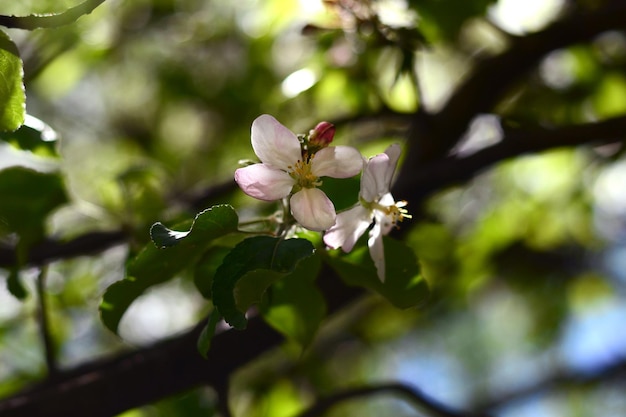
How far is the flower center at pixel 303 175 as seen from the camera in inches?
28.4

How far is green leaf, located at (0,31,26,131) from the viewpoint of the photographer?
69 cm

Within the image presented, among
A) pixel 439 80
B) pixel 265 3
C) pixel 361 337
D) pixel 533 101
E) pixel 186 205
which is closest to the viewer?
pixel 186 205

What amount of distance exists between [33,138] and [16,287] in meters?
0.18

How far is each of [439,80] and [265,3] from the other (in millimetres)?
790

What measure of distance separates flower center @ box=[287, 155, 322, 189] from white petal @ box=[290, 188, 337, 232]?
13mm

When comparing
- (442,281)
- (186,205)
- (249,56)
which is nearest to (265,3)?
(249,56)

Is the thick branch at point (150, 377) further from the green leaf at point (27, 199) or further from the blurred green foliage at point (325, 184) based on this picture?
the green leaf at point (27, 199)

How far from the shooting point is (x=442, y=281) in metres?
Answer: 1.67

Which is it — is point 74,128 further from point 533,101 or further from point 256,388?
point 533,101

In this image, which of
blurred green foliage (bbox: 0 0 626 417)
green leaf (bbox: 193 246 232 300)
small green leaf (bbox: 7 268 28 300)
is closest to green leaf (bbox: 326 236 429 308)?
blurred green foliage (bbox: 0 0 626 417)

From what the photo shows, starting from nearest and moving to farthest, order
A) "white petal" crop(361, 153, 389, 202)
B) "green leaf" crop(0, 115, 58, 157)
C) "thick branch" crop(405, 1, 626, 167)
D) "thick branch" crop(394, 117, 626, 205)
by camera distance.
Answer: "white petal" crop(361, 153, 389, 202) < "green leaf" crop(0, 115, 58, 157) < "thick branch" crop(394, 117, 626, 205) < "thick branch" crop(405, 1, 626, 167)

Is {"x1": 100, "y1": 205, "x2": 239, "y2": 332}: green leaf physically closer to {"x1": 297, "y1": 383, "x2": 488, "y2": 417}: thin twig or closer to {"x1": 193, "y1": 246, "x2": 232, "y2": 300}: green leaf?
{"x1": 193, "y1": 246, "x2": 232, "y2": 300}: green leaf

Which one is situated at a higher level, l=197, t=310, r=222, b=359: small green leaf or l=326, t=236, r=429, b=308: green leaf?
l=197, t=310, r=222, b=359: small green leaf

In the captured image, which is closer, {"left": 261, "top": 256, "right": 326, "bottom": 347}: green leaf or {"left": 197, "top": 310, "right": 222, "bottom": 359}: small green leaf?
{"left": 197, "top": 310, "right": 222, "bottom": 359}: small green leaf
